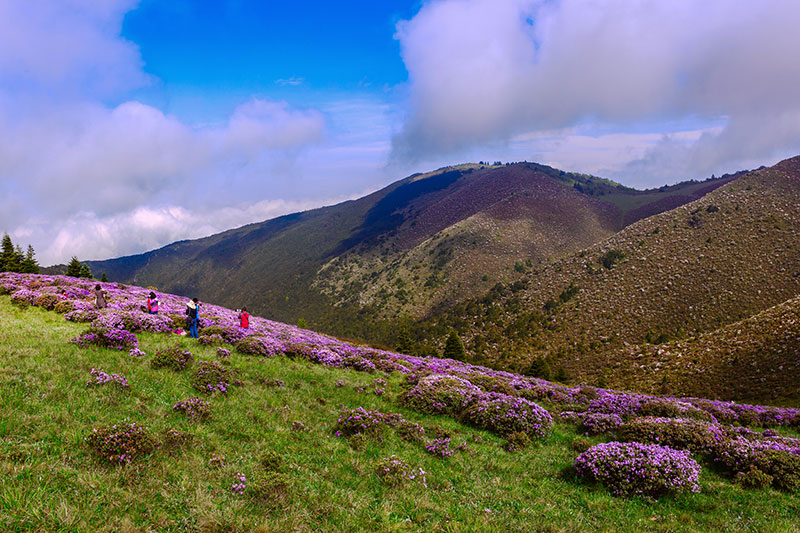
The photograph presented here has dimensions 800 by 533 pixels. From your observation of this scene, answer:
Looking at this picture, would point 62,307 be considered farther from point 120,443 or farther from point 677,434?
point 677,434

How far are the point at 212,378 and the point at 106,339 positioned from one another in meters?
5.34

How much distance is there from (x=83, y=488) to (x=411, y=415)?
36.1ft

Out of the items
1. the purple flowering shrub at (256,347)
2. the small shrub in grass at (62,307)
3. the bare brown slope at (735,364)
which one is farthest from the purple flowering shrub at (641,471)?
the bare brown slope at (735,364)

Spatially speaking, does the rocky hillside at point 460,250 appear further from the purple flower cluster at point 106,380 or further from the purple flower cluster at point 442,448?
the purple flower cluster at point 106,380

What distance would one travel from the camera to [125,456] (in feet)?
23.4

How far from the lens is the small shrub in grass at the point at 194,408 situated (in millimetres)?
9883

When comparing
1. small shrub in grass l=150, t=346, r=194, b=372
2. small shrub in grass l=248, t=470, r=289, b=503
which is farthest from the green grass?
small shrub in grass l=150, t=346, r=194, b=372

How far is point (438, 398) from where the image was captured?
16062mm

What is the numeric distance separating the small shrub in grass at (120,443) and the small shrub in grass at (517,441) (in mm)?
10931

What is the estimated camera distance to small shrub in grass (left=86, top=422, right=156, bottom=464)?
7090 millimetres

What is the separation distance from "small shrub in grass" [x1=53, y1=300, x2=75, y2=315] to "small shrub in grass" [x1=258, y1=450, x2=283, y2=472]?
2055 centimetres

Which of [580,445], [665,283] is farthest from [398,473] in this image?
[665,283]

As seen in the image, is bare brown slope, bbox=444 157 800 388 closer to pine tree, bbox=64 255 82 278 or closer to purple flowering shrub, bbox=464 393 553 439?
purple flowering shrub, bbox=464 393 553 439

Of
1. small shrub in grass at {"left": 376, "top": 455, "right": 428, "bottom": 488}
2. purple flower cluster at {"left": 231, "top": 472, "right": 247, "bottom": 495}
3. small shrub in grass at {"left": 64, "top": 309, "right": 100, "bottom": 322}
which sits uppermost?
small shrub in grass at {"left": 64, "top": 309, "right": 100, "bottom": 322}
